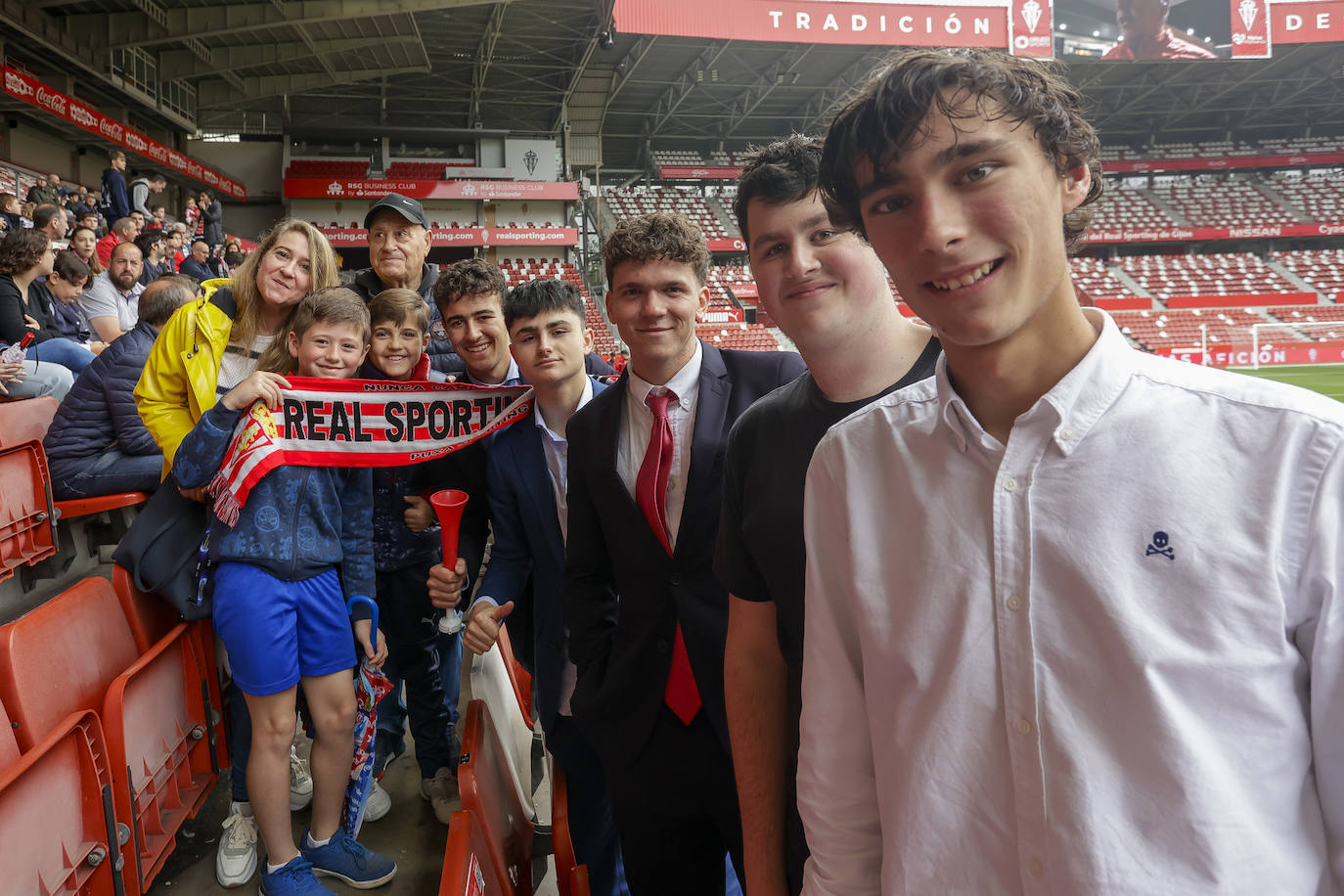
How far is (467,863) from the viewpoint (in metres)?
1.31

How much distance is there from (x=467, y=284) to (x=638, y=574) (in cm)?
139

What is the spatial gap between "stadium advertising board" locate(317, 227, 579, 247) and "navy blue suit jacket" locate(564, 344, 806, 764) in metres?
24.7

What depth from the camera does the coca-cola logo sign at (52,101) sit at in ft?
44.5

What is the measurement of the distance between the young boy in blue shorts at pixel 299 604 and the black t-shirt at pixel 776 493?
5.12ft

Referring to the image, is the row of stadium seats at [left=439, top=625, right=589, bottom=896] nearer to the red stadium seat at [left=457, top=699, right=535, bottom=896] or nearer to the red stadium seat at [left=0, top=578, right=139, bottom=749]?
the red stadium seat at [left=457, top=699, right=535, bottom=896]

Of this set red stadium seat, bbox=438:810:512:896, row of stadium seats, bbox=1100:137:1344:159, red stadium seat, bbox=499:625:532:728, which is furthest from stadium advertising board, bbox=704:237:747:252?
red stadium seat, bbox=438:810:512:896

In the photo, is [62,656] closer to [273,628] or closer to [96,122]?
[273,628]

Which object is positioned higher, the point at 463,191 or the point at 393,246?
the point at 463,191

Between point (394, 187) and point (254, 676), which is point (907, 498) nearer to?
point (254, 676)

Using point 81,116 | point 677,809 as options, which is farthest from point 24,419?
point 81,116

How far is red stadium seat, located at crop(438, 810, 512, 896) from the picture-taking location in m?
1.22

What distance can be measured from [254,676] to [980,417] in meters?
2.17

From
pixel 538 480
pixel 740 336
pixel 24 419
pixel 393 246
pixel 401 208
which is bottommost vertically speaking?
pixel 538 480

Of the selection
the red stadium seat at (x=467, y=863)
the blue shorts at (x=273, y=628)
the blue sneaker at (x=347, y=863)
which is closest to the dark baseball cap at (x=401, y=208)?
the blue shorts at (x=273, y=628)
